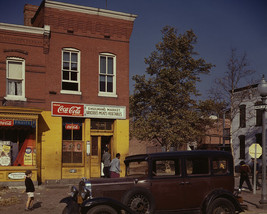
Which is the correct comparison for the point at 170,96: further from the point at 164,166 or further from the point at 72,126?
the point at 164,166

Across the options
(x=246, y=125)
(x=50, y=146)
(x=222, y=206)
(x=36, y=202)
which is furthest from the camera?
(x=246, y=125)

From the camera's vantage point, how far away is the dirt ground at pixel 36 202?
12.8 metres

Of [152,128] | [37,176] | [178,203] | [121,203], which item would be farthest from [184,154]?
[152,128]

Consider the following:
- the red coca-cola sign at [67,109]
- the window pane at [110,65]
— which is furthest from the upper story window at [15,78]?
the window pane at [110,65]

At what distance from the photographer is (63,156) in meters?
21.9

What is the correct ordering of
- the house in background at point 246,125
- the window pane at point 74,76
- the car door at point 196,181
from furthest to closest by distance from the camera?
the house in background at point 246,125 → the window pane at point 74,76 → the car door at point 196,181

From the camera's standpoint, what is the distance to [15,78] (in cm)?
2084

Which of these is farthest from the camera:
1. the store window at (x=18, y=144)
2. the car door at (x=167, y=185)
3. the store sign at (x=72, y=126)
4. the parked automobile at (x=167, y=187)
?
the store sign at (x=72, y=126)

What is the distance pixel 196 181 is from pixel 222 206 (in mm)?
981

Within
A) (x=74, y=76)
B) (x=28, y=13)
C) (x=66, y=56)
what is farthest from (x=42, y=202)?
(x=28, y=13)

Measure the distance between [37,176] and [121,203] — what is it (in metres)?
13.1

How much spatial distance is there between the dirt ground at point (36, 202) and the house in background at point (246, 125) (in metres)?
21.9

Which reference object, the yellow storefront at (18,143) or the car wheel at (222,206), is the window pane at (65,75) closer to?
the yellow storefront at (18,143)

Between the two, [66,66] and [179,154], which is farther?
[66,66]
